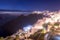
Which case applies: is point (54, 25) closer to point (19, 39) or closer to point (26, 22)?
point (26, 22)

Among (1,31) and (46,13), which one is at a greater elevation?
(46,13)

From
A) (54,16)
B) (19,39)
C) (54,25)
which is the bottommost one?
(19,39)

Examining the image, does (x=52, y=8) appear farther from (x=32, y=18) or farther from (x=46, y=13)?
(x=32, y=18)

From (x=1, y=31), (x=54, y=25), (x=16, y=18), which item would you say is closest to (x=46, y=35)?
(x=54, y=25)

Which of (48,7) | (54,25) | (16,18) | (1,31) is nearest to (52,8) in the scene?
(48,7)

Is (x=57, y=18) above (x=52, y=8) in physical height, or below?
below

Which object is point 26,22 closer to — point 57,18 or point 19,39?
point 19,39

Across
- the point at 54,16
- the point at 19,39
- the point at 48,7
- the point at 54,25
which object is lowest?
the point at 19,39
